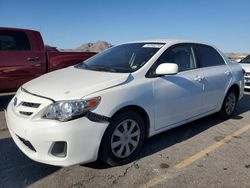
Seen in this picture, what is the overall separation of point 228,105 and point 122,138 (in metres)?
3.01

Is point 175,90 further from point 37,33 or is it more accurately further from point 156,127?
point 37,33

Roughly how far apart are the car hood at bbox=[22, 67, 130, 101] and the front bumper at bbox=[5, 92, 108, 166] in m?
0.31

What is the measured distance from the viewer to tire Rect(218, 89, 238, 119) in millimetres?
5715

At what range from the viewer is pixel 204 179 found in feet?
11.0

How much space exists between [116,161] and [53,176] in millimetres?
751

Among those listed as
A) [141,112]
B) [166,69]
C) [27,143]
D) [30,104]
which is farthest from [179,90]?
[27,143]

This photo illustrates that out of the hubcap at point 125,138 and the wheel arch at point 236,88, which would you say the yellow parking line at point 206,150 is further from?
the wheel arch at point 236,88

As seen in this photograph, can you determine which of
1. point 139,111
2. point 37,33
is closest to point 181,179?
point 139,111

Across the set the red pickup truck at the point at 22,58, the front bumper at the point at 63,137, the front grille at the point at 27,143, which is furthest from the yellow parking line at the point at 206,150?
the red pickup truck at the point at 22,58

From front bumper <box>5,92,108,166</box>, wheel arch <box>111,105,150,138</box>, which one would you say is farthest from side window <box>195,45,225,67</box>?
front bumper <box>5,92,108,166</box>

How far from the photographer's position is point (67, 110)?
314 cm

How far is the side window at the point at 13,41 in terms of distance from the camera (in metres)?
6.48

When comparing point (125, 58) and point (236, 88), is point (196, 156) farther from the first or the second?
point (236, 88)

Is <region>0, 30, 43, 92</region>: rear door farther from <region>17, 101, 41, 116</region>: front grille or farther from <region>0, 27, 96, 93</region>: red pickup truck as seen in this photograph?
<region>17, 101, 41, 116</region>: front grille
